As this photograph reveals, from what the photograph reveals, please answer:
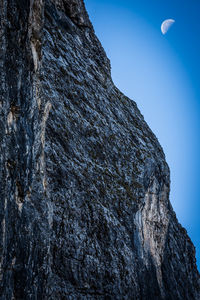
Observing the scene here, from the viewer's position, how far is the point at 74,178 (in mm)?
15414

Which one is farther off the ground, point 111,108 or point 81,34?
point 81,34

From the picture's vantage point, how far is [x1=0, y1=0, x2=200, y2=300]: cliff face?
8523mm

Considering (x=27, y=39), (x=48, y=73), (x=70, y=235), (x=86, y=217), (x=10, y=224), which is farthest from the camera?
(x=48, y=73)

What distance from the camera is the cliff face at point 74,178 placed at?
8523 mm

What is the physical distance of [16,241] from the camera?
801cm

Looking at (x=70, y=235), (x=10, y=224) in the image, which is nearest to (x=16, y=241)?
(x=10, y=224)

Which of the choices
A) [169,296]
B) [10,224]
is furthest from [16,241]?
[169,296]

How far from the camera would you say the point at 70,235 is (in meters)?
13.8

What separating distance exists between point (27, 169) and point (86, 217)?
660 cm

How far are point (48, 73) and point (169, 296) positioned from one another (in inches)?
628

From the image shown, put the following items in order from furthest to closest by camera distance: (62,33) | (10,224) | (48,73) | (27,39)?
(62,33), (48,73), (27,39), (10,224)

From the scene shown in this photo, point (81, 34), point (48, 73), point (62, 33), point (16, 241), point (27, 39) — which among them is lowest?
point (16, 241)

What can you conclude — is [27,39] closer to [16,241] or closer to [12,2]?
[12,2]

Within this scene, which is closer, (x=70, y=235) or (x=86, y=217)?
(x=70, y=235)
